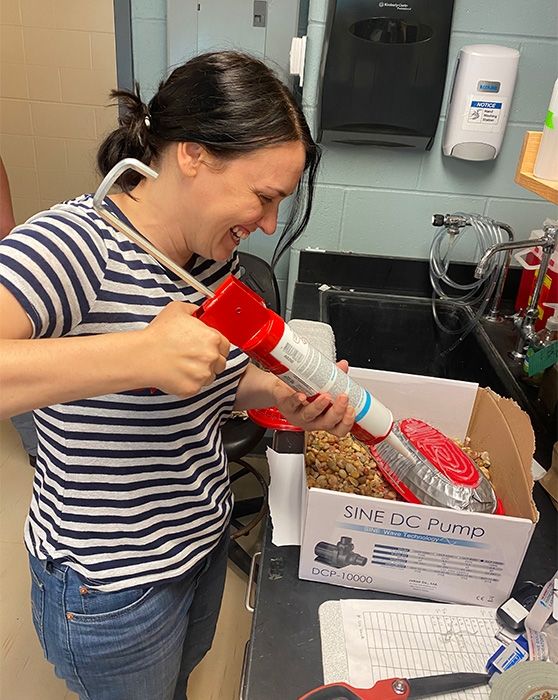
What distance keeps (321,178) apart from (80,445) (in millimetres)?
1253

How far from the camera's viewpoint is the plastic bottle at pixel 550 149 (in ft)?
2.90

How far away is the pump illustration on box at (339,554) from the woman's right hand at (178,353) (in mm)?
337

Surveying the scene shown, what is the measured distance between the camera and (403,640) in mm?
759

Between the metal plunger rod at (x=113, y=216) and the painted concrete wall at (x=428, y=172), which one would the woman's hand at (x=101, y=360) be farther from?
the painted concrete wall at (x=428, y=172)

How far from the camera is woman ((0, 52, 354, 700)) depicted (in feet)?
2.04

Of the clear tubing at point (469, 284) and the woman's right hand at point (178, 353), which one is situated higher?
the woman's right hand at point (178, 353)

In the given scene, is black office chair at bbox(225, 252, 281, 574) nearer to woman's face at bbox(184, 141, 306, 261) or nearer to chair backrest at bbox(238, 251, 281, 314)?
chair backrest at bbox(238, 251, 281, 314)

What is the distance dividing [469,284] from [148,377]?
1475 millimetres

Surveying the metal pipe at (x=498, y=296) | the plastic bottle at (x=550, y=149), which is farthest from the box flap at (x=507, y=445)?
the metal pipe at (x=498, y=296)

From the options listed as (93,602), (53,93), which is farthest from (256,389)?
(53,93)

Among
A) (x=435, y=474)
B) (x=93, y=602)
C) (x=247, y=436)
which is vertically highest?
(x=435, y=474)

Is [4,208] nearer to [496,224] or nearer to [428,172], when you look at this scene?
[428,172]

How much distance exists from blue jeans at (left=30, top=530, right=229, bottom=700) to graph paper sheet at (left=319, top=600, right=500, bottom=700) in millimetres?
264

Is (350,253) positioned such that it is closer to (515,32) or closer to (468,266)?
(468,266)
